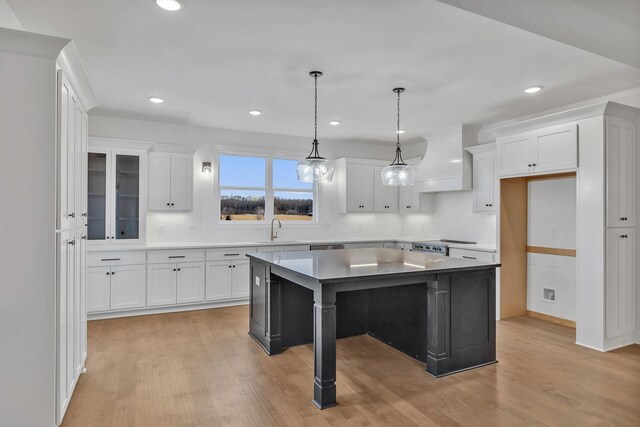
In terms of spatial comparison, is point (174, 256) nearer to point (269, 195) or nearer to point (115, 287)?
point (115, 287)

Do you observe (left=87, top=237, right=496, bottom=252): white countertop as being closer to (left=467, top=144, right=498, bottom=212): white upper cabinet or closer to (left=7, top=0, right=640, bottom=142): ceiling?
(left=467, top=144, right=498, bottom=212): white upper cabinet

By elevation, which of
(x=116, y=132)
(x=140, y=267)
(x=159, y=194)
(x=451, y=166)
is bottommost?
(x=140, y=267)

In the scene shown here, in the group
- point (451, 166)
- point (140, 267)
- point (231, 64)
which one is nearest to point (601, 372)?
point (451, 166)

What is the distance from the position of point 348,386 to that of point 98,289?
352cm

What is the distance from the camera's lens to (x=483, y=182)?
17.3 ft

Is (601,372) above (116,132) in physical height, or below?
below

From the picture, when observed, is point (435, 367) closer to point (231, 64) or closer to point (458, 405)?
point (458, 405)

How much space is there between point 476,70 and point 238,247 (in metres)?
3.76

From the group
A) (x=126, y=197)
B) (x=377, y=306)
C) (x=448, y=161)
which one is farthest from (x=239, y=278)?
(x=448, y=161)

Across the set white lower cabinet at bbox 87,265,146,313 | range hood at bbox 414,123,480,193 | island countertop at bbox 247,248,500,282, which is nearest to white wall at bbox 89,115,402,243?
white lower cabinet at bbox 87,265,146,313

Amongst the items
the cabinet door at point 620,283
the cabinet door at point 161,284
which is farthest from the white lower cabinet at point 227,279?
the cabinet door at point 620,283

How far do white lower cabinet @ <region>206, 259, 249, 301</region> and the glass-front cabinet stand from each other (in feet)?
3.63

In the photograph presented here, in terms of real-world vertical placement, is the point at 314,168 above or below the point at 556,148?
below

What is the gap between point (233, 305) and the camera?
546 cm
